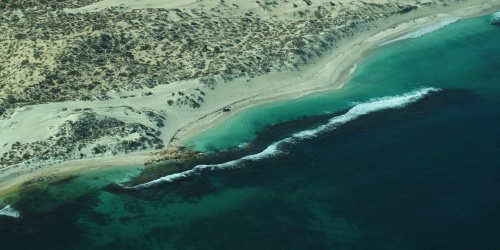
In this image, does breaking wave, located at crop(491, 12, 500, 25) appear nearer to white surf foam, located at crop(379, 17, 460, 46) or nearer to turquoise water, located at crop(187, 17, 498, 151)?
turquoise water, located at crop(187, 17, 498, 151)

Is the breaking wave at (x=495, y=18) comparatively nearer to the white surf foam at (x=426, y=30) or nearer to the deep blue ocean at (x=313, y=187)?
the white surf foam at (x=426, y=30)

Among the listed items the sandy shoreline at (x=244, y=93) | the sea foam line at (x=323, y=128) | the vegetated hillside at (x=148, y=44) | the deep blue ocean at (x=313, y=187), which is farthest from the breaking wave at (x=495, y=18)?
the sea foam line at (x=323, y=128)

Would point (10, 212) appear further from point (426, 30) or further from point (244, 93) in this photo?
point (426, 30)

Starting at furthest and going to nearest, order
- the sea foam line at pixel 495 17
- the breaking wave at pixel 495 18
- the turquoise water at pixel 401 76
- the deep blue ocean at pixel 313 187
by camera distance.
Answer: the sea foam line at pixel 495 17 → the breaking wave at pixel 495 18 → the turquoise water at pixel 401 76 → the deep blue ocean at pixel 313 187

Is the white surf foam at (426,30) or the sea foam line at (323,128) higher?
the white surf foam at (426,30)

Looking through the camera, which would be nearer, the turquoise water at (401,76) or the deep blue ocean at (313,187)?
the deep blue ocean at (313,187)

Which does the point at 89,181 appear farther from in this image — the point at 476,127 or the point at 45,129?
the point at 476,127

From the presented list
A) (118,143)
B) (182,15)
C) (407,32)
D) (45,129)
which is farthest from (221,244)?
(407,32)

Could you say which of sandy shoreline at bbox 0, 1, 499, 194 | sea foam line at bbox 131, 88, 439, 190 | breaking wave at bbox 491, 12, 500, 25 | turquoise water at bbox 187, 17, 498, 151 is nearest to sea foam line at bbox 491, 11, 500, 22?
breaking wave at bbox 491, 12, 500, 25
